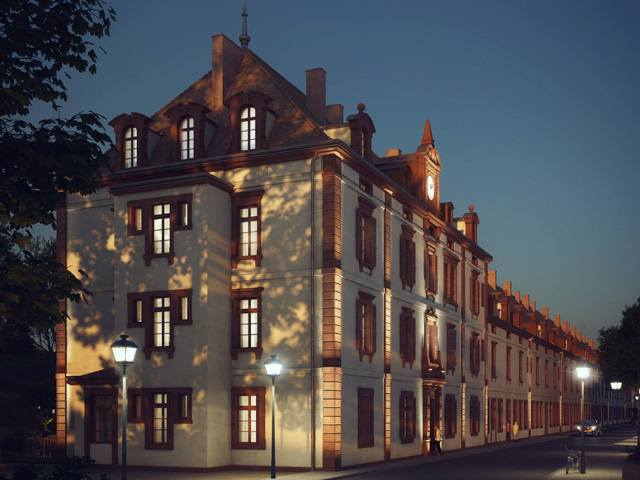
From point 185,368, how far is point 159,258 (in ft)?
13.5

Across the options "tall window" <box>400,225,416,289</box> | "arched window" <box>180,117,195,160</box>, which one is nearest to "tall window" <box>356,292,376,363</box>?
"tall window" <box>400,225,416,289</box>

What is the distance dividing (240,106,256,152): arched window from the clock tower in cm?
1161

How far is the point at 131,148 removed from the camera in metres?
34.1

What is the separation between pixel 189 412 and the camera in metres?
29.7

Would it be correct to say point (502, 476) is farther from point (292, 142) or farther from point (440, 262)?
point (440, 262)

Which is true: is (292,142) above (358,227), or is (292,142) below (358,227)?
above

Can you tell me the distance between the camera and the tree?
50.0 feet

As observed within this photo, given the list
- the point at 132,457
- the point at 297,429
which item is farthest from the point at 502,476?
the point at 132,457

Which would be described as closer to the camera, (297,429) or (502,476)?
(502,476)

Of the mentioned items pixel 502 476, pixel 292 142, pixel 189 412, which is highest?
pixel 292 142

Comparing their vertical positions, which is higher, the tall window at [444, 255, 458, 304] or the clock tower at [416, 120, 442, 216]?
the clock tower at [416, 120, 442, 216]

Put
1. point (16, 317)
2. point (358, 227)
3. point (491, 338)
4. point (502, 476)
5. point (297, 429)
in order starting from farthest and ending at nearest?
point (491, 338), point (358, 227), point (297, 429), point (502, 476), point (16, 317)

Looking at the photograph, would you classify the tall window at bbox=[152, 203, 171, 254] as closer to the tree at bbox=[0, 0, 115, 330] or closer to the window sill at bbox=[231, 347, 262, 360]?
the window sill at bbox=[231, 347, 262, 360]

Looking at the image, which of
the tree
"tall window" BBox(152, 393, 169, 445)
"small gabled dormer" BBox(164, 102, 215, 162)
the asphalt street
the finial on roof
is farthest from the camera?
the finial on roof
